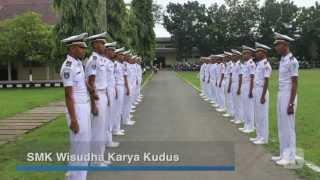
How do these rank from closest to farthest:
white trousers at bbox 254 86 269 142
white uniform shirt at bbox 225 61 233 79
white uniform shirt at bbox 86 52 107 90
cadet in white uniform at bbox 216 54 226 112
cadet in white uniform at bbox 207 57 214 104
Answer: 1. white uniform shirt at bbox 86 52 107 90
2. white trousers at bbox 254 86 269 142
3. white uniform shirt at bbox 225 61 233 79
4. cadet in white uniform at bbox 216 54 226 112
5. cadet in white uniform at bbox 207 57 214 104

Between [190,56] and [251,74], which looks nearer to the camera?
[251,74]

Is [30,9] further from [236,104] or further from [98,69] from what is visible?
[98,69]

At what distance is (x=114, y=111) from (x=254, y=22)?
92283mm

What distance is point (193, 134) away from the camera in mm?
13875

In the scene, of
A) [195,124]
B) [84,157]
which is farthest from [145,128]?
[84,157]

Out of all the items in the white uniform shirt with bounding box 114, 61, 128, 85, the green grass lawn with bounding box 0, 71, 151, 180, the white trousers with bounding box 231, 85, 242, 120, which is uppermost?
the white uniform shirt with bounding box 114, 61, 128, 85

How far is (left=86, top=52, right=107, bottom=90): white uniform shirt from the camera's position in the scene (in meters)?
9.83

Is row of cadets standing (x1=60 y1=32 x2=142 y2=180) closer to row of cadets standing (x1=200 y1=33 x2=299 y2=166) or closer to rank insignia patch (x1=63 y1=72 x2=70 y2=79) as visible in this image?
rank insignia patch (x1=63 y1=72 x2=70 y2=79)

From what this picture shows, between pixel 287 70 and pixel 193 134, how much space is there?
4336 millimetres

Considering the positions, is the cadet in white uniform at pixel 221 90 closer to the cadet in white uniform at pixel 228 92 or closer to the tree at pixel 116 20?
the cadet in white uniform at pixel 228 92

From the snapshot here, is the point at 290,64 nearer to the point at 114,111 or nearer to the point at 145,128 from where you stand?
the point at 114,111

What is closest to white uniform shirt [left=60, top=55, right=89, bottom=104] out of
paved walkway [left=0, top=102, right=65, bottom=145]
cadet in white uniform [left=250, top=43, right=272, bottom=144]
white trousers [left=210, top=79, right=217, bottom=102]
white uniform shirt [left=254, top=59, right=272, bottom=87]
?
cadet in white uniform [left=250, top=43, right=272, bottom=144]

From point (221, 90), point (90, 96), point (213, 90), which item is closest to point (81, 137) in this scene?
point (90, 96)

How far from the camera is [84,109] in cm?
781
